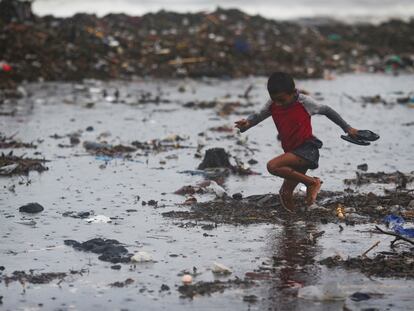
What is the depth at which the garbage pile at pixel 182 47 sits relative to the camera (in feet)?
51.1

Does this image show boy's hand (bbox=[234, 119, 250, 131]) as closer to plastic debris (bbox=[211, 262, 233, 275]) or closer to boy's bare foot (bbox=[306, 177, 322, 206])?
boy's bare foot (bbox=[306, 177, 322, 206])

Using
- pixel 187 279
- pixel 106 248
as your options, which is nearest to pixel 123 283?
pixel 187 279

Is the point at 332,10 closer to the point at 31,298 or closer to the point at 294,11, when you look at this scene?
the point at 294,11

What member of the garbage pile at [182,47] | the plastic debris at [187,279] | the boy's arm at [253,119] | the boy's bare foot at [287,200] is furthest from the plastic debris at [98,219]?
the garbage pile at [182,47]

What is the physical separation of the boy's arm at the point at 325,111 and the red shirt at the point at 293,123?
0.04 meters

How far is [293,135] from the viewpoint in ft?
21.8

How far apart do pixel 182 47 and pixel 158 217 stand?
35.1 feet

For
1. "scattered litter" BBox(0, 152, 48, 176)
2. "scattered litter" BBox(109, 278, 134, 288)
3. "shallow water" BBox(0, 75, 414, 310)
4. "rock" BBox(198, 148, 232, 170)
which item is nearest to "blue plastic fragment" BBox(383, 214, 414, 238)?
"shallow water" BBox(0, 75, 414, 310)

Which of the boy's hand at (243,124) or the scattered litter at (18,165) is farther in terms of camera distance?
the scattered litter at (18,165)

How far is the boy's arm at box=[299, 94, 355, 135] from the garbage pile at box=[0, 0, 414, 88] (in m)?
8.40

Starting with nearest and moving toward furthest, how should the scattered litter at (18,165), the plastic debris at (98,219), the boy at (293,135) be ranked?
the plastic debris at (98,219) → the boy at (293,135) → the scattered litter at (18,165)

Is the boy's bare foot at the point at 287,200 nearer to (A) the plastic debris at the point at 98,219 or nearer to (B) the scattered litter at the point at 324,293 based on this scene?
(A) the plastic debris at the point at 98,219

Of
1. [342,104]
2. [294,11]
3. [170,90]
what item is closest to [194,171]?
[342,104]

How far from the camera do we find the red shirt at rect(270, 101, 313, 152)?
6.59 m
